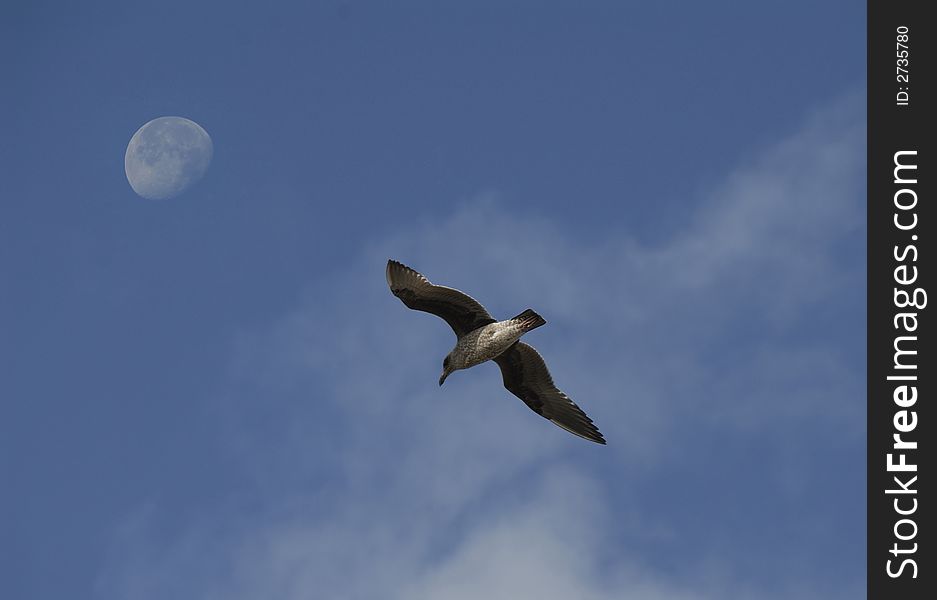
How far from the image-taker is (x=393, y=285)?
23203 millimetres

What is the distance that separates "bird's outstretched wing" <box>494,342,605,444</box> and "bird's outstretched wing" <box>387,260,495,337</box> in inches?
51.8

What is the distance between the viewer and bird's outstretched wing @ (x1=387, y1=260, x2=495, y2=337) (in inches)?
913

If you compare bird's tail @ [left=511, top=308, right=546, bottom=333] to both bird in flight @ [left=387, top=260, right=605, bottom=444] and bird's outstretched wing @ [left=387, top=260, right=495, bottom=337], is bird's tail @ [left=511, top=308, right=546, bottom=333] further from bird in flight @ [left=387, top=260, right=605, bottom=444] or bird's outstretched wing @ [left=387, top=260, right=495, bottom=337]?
bird's outstretched wing @ [left=387, top=260, right=495, bottom=337]

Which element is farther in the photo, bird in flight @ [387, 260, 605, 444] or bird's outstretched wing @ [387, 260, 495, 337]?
bird's outstretched wing @ [387, 260, 495, 337]

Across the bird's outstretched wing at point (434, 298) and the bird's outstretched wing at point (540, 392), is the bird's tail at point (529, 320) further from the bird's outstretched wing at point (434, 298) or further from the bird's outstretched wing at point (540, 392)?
the bird's outstretched wing at point (540, 392)

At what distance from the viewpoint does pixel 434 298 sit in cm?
2338

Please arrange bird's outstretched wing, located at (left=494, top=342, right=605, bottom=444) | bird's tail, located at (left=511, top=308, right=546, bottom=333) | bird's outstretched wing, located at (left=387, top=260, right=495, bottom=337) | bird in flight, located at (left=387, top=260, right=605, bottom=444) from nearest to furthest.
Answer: bird's tail, located at (left=511, top=308, right=546, bottom=333), bird in flight, located at (left=387, top=260, right=605, bottom=444), bird's outstretched wing, located at (left=387, top=260, right=495, bottom=337), bird's outstretched wing, located at (left=494, top=342, right=605, bottom=444)

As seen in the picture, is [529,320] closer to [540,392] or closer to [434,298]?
[434,298]

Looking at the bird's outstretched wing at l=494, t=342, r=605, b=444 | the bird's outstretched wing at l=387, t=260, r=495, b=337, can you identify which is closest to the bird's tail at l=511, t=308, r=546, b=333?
the bird's outstretched wing at l=387, t=260, r=495, b=337

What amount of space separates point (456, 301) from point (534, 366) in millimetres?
2505

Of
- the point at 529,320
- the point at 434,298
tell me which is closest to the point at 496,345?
the point at 529,320

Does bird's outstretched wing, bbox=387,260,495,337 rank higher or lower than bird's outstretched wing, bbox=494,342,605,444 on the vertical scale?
higher
